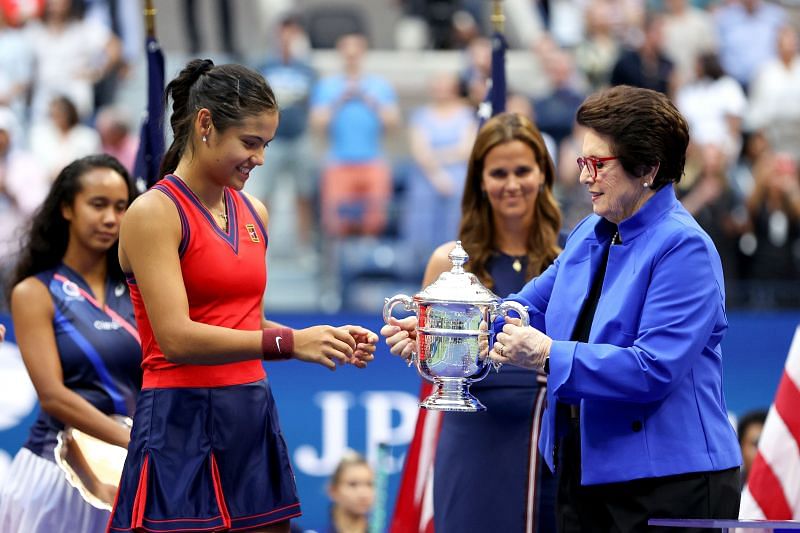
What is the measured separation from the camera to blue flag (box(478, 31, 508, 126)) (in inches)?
226

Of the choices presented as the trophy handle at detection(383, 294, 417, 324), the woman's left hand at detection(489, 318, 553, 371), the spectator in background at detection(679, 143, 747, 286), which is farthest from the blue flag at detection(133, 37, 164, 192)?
the spectator in background at detection(679, 143, 747, 286)

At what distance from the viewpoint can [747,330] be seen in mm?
8219

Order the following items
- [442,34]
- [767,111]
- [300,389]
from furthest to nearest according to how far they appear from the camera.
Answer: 1. [442,34]
2. [767,111]
3. [300,389]

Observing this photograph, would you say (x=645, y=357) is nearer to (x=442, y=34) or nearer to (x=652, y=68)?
A: (x=652, y=68)

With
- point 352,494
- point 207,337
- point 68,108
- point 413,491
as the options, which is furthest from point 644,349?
point 68,108

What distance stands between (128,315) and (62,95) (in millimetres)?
6248

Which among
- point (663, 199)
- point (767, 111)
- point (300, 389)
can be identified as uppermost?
point (767, 111)

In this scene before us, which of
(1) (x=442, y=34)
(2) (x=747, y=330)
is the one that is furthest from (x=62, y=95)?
(2) (x=747, y=330)

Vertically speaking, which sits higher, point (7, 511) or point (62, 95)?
point (62, 95)

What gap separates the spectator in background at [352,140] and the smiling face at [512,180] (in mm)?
4265

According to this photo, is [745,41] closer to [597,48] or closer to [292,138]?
[597,48]

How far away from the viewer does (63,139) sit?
412 inches

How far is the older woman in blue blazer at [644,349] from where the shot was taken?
3523mm

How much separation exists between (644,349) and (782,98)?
8.68 m
